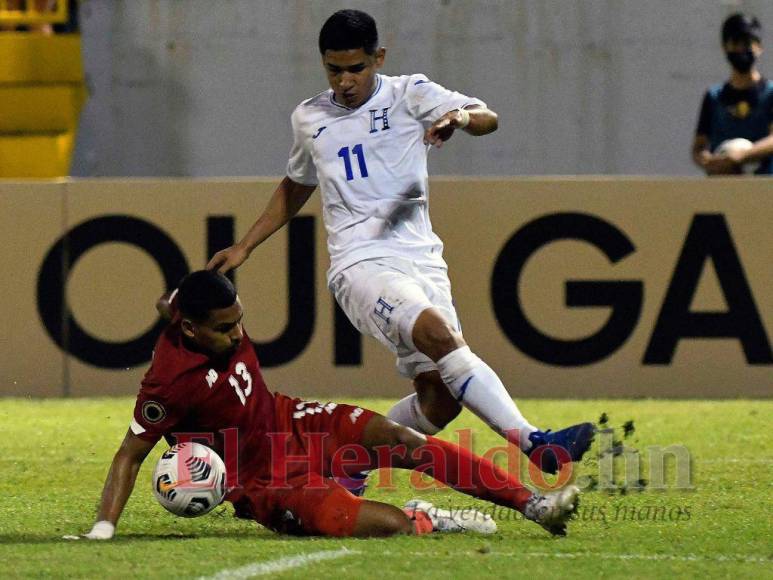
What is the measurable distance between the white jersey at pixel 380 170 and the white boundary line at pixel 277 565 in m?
1.37

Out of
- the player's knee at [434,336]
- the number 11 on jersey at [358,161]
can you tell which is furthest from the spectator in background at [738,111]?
the player's knee at [434,336]

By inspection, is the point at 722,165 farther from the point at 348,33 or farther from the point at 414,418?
the point at 348,33

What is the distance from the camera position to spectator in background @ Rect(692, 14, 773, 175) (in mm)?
10273

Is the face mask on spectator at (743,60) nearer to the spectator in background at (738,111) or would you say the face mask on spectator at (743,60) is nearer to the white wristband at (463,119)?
the spectator in background at (738,111)

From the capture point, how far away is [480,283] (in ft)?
34.6

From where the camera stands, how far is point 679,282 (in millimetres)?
10414

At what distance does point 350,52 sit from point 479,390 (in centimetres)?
137

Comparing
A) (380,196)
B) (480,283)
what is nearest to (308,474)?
(380,196)

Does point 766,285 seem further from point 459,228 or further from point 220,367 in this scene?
point 220,367

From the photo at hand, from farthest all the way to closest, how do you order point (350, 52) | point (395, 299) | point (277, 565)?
point (350, 52) < point (395, 299) < point (277, 565)

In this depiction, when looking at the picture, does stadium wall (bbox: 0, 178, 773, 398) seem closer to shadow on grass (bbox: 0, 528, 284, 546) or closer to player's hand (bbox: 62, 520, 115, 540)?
shadow on grass (bbox: 0, 528, 284, 546)

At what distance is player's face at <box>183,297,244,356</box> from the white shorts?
23.2 inches

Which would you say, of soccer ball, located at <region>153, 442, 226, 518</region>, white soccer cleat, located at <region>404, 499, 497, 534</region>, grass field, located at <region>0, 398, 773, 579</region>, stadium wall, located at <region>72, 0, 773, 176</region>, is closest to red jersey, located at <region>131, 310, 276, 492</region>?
soccer ball, located at <region>153, 442, 226, 518</region>

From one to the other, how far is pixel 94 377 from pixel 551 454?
5495 millimetres
